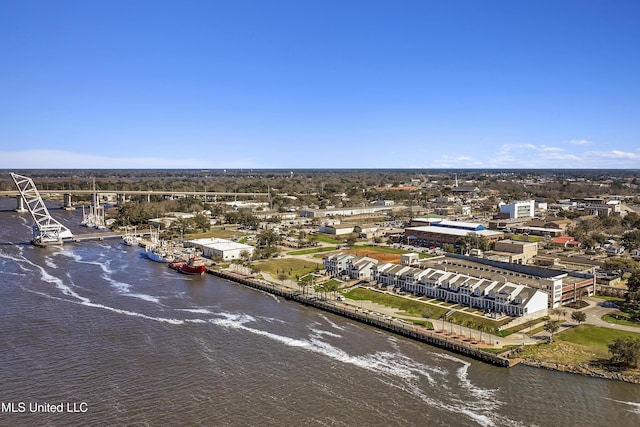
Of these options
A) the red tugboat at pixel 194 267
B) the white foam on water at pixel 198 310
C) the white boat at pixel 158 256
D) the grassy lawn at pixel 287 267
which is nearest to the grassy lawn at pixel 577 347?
the white foam on water at pixel 198 310

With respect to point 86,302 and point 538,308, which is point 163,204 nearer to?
point 86,302

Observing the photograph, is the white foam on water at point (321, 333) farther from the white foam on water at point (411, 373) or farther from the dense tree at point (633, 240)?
the dense tree at point (633, 240)

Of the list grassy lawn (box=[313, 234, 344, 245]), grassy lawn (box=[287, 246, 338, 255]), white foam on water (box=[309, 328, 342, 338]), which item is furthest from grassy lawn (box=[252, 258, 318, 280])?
white foam on water (box=[309, 328, 342, 338])

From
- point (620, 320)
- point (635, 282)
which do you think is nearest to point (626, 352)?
point (620, 320)

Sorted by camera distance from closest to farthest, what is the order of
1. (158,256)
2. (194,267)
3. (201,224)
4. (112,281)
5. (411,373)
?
(411,373) → (112,281) → (194,267) → (158,256) → (201,224)

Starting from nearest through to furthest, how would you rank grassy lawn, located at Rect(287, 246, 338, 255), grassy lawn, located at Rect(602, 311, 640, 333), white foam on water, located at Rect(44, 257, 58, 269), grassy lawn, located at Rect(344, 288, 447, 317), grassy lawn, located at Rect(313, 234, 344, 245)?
grassy lawn, located at Rect(602, 311, 640, 333), grassy lawn, located at Rect(344, 288, 447, 317), white foam on water, located at Rect(44, 257, 58, 269), grassy lawn, located at Rect(287, 246, 338, 255), grassy lawn, located at Rect(313, 234, 344, 245)

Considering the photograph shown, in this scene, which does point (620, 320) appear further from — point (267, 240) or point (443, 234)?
point (267, 240)

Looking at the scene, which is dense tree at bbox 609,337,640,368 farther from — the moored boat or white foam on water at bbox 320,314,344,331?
the moored boat
